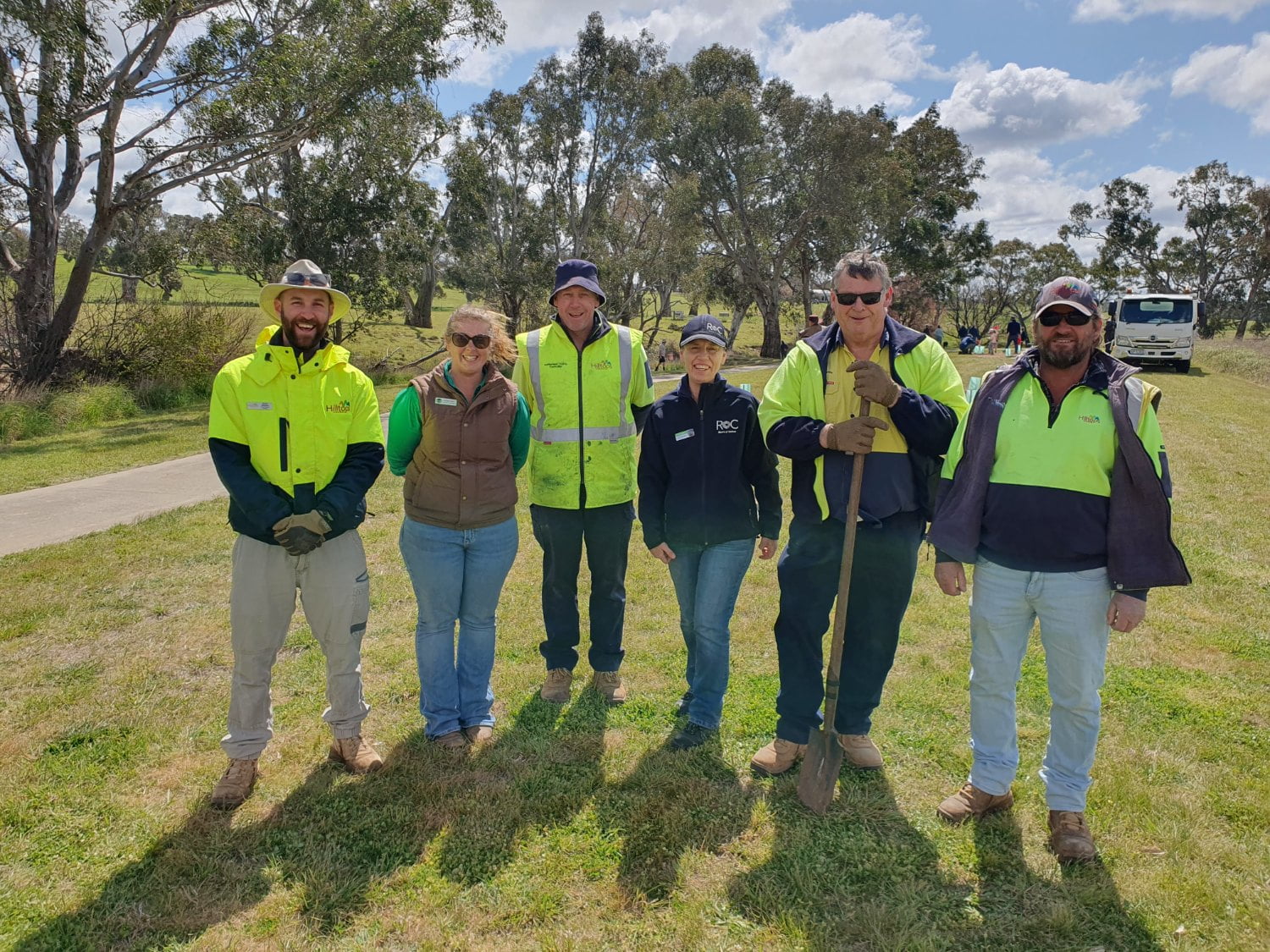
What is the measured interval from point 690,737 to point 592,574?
0.98 m

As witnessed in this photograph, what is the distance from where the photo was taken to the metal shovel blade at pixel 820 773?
3244 millimetres

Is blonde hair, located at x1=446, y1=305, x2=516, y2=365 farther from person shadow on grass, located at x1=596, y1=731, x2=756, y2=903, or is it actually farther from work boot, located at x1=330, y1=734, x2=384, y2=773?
person shadow on grass, located at x1=596, y1=731, x2=756, y2=903

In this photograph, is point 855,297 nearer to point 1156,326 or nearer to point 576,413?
point 576,413

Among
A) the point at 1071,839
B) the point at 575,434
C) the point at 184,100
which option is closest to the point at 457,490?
the point at 575,434

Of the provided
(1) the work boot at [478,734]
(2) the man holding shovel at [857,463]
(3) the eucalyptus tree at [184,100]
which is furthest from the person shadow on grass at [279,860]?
(3) the eucalyptus tree at [184,100]

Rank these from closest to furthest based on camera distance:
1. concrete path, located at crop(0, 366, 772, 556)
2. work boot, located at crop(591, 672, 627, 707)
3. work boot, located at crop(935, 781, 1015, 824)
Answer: work boot, located at crop(935, 781, 1015, 824) < work boot, located at crop(591, 672, 627, 707) < concrete path, located at crop(0, 366, 772, 556)

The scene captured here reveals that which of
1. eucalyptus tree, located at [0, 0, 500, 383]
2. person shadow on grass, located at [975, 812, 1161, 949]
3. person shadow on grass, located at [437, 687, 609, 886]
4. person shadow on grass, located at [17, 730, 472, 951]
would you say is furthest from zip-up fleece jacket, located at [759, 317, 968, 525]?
eucalyptus tree, located at [0, 0, 500, 383]

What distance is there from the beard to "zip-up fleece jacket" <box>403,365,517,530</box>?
2.21m

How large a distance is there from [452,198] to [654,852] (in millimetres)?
34952

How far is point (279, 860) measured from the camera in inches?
117

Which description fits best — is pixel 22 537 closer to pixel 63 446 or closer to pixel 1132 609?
pixel 63 446

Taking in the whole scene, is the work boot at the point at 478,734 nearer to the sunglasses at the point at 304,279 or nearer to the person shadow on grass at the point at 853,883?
the person shadow on grass at the point at 853,883

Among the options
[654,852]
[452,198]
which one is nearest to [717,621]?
[654,852]

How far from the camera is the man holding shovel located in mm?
3109
